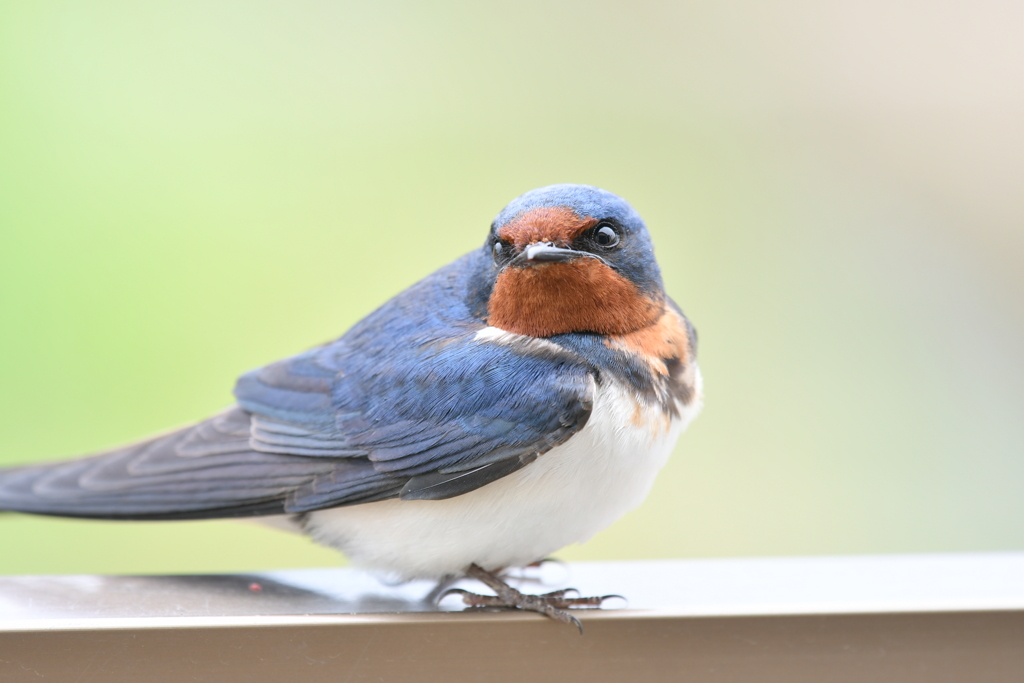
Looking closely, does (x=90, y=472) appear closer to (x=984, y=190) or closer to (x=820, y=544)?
(x=820, y=544)

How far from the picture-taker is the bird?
3.41ft

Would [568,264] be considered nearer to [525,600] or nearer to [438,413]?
[438,413]

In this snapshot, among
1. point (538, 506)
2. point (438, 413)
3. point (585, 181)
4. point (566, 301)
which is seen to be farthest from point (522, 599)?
point (585, 181)

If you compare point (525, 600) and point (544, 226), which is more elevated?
point (544, 226)

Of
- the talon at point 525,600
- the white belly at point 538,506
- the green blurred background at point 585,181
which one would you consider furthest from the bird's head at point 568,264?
the green blurred background at point 585,181

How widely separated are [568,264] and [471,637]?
0.41 metres

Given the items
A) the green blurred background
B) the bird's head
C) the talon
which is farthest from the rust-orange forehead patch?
the green blurred background

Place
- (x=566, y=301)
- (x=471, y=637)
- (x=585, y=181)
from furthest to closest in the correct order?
(x=585, y=181) → (x=566, y=301) → (x=471, y=637)

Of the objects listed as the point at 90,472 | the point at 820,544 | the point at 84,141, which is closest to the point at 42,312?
the point at 84,141

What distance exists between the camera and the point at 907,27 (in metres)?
2.33

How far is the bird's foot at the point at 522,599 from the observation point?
1.01 m

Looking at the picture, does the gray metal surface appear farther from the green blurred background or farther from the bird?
the green blurred background

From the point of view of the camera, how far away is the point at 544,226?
105cm

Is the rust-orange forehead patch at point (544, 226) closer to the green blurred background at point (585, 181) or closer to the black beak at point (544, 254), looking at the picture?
the black beak at point (544, 254)
